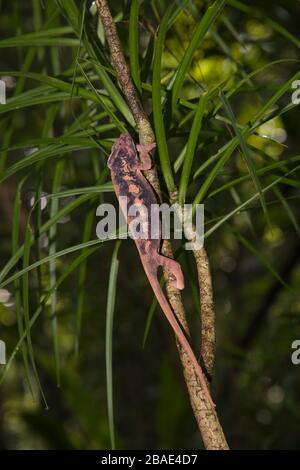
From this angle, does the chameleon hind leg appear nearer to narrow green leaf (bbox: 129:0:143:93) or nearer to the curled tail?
the curled tail

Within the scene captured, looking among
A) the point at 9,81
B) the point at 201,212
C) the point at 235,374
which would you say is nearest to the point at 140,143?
the point at 201,212

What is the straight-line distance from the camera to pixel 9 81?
190 cm

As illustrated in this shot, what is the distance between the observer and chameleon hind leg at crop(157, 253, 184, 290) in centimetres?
51

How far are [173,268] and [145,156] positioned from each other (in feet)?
0.29

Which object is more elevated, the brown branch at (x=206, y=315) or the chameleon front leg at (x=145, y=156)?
the chameleon front leg at (x=145, y=156)

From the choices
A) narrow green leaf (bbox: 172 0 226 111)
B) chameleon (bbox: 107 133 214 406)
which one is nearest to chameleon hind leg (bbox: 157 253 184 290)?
chameleon (bbox: 107 133 214 406)

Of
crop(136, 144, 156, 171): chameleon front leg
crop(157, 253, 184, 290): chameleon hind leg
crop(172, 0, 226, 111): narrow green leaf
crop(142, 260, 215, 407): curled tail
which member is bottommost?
crop(142, 260, 215, 407): curled tail

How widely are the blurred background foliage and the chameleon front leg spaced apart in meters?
0.01

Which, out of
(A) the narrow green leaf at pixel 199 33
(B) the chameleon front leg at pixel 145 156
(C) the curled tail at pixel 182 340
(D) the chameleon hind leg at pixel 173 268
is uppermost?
(A) the narrow green leaf at pixel 199 33

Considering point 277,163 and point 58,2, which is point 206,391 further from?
point 58,2

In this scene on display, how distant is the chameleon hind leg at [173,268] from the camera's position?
1.66ft

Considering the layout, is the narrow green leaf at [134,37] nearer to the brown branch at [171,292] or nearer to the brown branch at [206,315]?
the brown branch at [171,292]

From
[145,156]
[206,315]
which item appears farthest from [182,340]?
[145,156]

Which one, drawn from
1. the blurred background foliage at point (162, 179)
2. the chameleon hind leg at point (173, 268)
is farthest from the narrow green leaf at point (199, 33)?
the chameleon hind leg at point (173, 268)
